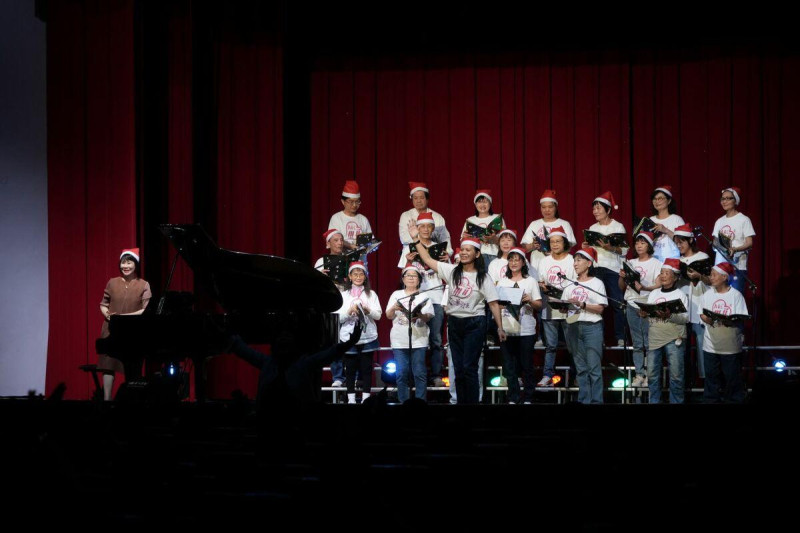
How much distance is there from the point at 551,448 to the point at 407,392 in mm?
5621

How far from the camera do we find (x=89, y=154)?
9.41 meters

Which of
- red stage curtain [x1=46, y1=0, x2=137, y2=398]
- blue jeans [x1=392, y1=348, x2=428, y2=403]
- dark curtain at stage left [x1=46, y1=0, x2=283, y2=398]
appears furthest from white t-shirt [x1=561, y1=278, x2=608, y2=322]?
red stage curtain [x1=46, y1=0, x2=137, y2=398]

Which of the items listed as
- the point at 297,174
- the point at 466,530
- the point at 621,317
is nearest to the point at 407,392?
the point at 621,317

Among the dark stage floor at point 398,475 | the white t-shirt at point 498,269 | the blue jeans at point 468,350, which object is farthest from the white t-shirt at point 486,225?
the dark stage floor at point 398,475

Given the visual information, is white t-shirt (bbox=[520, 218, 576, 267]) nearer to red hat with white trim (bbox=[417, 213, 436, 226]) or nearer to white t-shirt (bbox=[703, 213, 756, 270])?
red hat with white trim (bbox=[417, 213, 436, 226])

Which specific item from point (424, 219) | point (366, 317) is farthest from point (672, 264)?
point (366, 317)

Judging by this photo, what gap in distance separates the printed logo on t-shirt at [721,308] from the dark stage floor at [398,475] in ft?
14.6

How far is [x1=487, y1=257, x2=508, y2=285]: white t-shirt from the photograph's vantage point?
8.78 metres

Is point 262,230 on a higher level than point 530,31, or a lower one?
lower

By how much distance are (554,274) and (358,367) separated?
2175 millimetres

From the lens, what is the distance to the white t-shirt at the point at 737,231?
9078 millimetres

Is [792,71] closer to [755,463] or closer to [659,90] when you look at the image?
[659,90]

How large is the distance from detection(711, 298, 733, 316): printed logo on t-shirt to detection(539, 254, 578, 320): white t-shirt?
1335mm

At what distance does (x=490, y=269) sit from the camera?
29.3ft
